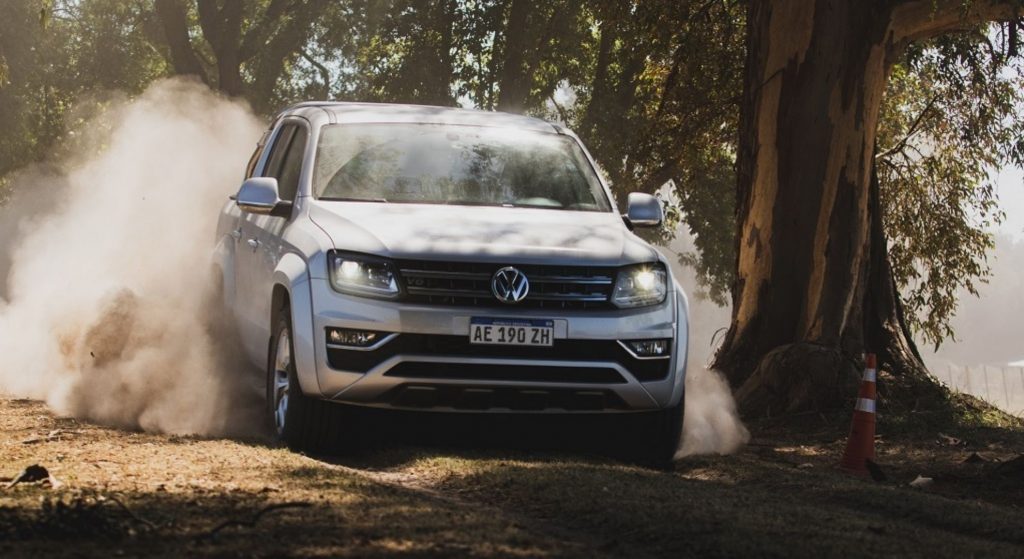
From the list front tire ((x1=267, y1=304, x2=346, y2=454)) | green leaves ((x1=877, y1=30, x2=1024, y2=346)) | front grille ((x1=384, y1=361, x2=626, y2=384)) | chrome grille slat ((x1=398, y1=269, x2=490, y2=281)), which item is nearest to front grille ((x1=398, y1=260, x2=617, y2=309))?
chrome grille slat ((x1=398, y1=269, x2=490, y2=281))

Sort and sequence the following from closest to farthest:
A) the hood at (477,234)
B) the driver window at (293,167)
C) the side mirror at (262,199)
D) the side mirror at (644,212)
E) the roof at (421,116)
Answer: the hood at (477,234) → the side mirror at (262,199) → the side mirror at (644,212) → the driver window at (293,167) → the roof at (421,116)

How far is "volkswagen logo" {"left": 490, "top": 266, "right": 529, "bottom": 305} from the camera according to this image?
8242mm

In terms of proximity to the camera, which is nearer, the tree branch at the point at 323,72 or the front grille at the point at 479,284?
the front grille at the point at 479,284

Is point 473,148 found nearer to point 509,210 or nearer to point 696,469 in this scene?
point 509,210

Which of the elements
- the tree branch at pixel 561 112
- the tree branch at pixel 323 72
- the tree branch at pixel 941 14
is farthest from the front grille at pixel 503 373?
the tree branch at pixel 323 72

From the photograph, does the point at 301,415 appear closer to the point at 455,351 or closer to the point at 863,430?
the point at 455,351

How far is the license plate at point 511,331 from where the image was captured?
8.22 meters

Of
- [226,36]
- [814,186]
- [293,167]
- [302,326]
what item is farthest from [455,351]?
[226,36]

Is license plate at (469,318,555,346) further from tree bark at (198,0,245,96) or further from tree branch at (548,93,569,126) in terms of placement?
tree bark at (198,0,245,96)

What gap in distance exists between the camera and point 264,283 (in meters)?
9.47

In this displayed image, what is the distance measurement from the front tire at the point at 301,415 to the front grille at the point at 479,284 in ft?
2.48

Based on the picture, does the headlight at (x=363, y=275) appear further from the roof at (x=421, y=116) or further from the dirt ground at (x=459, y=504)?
the roof at (x=421, y=116)

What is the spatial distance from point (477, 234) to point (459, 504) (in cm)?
199

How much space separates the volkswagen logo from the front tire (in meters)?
1.04
